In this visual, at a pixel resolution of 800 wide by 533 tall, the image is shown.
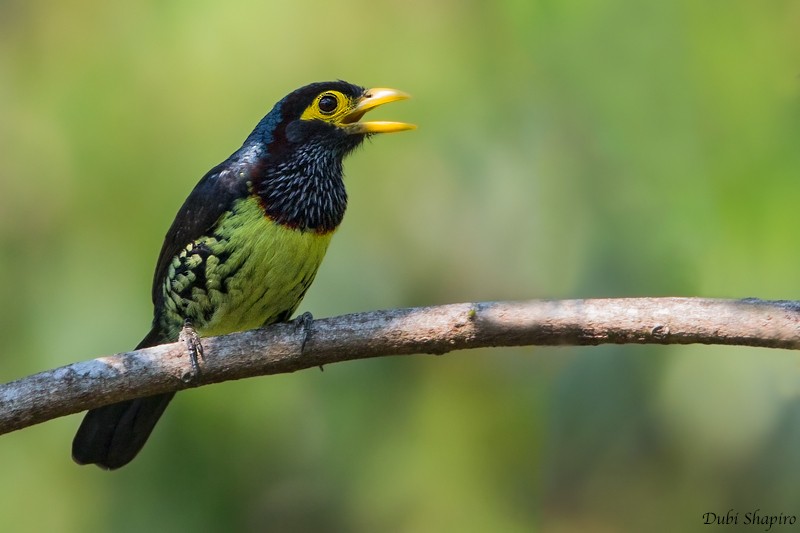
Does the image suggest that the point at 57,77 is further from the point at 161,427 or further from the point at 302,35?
the point at 161,427

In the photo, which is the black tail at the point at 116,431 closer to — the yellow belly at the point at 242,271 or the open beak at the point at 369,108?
the yellow belly at the point at 242,271

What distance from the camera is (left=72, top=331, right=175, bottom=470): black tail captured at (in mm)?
3963

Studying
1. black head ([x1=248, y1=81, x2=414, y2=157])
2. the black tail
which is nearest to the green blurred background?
the black tail

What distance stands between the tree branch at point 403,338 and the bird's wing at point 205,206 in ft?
2.39

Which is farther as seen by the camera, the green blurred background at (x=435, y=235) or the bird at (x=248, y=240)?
the green blurred background at (x=435, y=235)

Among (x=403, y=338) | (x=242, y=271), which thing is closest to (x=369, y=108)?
(x=242, y=271)

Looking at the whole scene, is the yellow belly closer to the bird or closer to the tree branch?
the bird

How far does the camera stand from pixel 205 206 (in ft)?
12.8

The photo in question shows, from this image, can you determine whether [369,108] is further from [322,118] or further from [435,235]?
[435,235]

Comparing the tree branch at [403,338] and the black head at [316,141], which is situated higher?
the black head at [316,141]

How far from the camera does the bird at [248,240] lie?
3857mm

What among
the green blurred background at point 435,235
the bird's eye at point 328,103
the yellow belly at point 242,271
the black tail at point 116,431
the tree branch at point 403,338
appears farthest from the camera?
the bird's eye at point 328,103

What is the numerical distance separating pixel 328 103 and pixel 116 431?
5.50 feet

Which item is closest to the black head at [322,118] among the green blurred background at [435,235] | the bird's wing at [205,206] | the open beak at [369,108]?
the open beak at [369,108]
